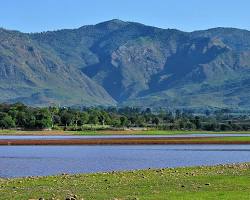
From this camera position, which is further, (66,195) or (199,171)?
(199,171)

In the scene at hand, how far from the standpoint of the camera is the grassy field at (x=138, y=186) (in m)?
35.8

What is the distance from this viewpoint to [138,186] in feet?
134

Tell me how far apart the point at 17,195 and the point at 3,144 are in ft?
317

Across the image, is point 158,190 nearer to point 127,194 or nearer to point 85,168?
point 127,194

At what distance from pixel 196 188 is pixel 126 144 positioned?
97663 mm

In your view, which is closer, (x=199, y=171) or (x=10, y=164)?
(x=199, y=171)

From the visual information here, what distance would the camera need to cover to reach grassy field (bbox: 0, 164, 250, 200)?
35844mm

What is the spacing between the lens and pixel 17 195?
3650 centimetres

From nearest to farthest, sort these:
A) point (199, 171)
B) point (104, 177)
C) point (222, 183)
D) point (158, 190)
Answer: point (158, 190), point (222, 183), point (104, 177), point (199, 171)

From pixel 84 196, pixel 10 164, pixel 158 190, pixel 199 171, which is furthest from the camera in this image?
pixel 10 164

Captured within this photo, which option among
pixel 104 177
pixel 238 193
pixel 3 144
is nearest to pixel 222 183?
pixel 238 193

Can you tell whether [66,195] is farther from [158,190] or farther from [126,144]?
[126,144]

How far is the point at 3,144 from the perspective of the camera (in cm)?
13150

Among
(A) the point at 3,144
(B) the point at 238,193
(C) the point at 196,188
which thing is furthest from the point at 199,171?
(A) the point at 3,144
